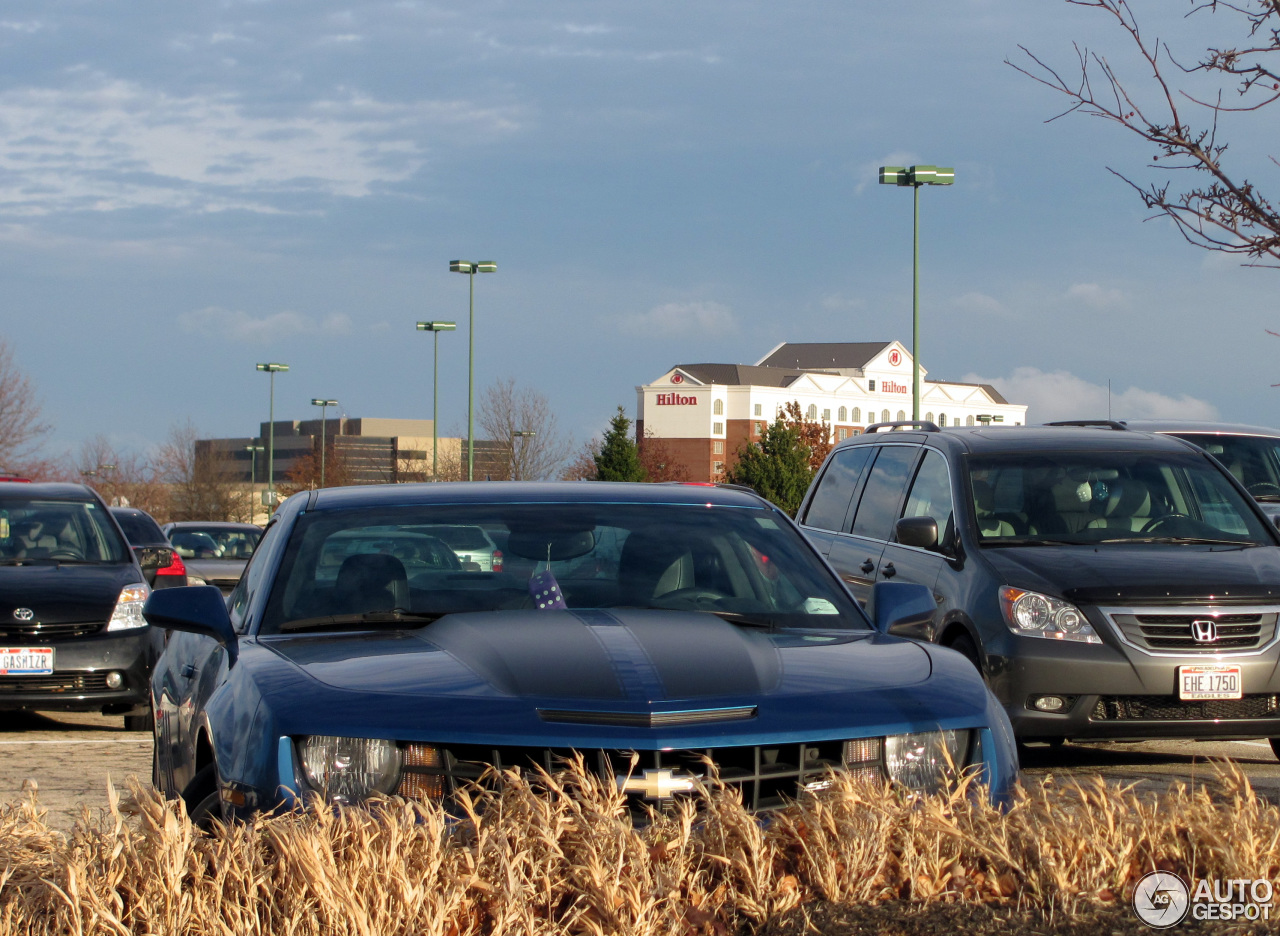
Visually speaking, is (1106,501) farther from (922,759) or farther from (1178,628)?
(922,759)

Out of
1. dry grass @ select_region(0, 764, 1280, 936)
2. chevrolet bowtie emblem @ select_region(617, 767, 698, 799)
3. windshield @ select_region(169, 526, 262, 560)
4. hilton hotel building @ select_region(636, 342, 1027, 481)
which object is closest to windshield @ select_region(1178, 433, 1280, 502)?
dry grass @ select_region(0, 764, 1280, 936)

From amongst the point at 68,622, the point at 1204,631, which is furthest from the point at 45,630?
the point at 1204,631

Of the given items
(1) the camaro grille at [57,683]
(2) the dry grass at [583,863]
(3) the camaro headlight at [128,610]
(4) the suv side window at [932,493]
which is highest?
(4) the suv side window at [932,493]

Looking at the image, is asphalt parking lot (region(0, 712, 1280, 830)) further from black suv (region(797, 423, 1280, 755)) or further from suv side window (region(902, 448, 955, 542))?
suv side window (region(902, 448, 955, 542))

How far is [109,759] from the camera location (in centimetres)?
963

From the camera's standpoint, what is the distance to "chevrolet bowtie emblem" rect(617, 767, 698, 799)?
3627 millimetres

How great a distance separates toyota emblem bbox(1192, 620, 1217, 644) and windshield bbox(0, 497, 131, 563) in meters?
7.58

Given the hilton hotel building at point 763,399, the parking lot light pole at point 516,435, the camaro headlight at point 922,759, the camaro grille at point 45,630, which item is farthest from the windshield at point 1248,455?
the hilton hotel building at point 763,399

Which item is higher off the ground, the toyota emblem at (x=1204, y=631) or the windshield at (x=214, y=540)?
the toyota emblem at (x=1204, y=631)

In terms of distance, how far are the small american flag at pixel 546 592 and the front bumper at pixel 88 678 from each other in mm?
6883

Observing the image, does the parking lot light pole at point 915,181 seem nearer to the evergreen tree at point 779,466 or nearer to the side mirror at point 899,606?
the side mirror at point 899,606

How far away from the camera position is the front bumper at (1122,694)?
26.0 ft

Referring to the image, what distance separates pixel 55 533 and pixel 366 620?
8103 millimetres

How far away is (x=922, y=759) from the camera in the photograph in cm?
398
